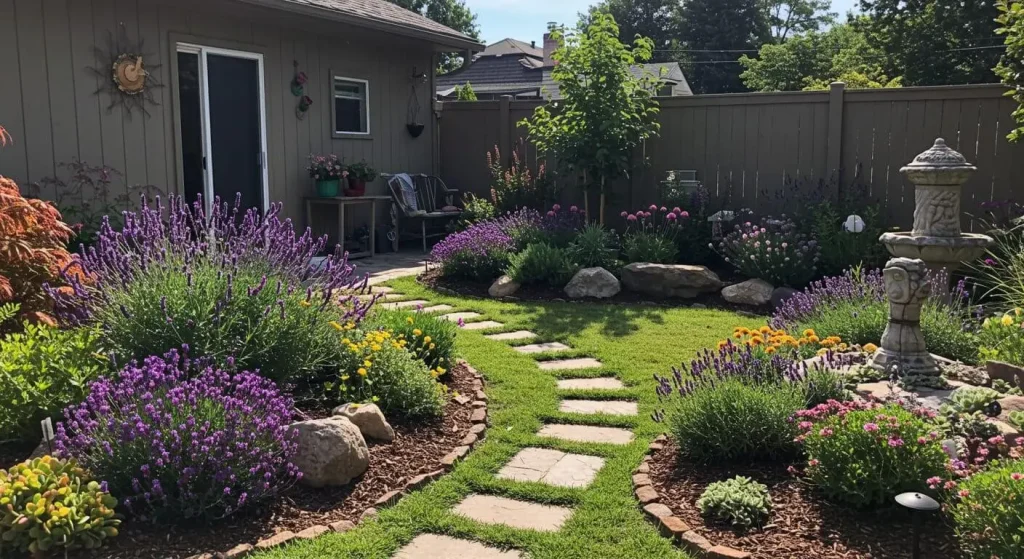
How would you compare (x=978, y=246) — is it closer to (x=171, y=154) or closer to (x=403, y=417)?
(x=403, y=417)

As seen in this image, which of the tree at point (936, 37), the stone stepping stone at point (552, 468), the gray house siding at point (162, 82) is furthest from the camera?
the tree at point (936, 37)

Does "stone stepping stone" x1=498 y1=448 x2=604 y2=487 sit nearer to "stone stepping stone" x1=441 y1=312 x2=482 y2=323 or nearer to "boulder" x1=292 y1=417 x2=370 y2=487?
"boulder" x1=292 y1=417 x2=370 y2=487

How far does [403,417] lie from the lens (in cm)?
389

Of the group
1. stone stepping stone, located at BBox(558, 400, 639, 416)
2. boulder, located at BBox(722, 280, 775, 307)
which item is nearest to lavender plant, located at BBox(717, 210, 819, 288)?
boulder, located at BBox(722, 280, 775, 307)

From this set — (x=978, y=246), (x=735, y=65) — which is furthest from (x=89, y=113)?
(x=735, y=65)

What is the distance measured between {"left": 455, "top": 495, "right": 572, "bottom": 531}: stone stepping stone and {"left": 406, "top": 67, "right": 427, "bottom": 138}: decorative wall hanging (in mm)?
8494

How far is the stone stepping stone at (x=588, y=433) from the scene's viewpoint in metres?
3.78

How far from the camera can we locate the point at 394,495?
3100 mm

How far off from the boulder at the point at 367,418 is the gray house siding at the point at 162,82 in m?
4.55

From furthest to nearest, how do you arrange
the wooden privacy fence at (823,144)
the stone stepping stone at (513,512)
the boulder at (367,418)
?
the wooden privacy fence at (823,144) < the boulder at (367,418) < the stone stepping stone at (513,512)

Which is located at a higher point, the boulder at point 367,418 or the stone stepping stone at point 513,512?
the boulder at point 367,418

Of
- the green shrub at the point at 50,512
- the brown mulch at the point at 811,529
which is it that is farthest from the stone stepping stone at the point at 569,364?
the green shrub at the point at 50,512

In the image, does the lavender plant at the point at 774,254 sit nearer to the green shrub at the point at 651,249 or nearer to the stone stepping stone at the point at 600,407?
the green shrub at the point at 651,249

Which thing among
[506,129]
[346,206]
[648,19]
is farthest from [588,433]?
[648,19]
